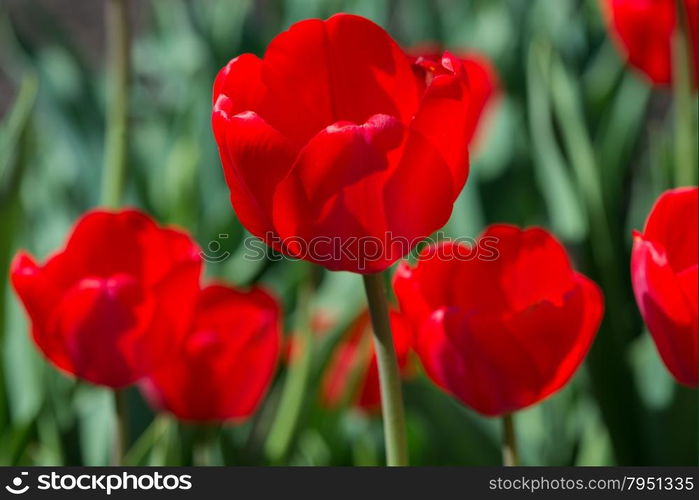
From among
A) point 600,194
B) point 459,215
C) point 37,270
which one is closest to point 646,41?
point 600,194

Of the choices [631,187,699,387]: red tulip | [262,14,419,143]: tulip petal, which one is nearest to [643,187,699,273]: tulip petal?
[631,187,699,387]: red tulip

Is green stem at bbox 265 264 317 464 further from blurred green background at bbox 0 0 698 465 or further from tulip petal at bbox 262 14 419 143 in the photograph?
tulip petal at bbox 262 14 419 143

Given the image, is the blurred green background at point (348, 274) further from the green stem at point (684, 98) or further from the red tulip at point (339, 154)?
the red tulip at point (339, 154)

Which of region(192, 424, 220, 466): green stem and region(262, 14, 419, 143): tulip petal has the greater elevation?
region(262, 14, 419, 143): tulip petal

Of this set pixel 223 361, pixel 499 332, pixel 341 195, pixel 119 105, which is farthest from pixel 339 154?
pixel 119 105

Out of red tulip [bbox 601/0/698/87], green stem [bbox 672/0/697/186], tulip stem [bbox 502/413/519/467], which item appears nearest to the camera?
tulip stem [bbox 502/413/519/467]

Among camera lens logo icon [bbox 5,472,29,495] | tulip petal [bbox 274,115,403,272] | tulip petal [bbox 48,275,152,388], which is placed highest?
tulip petal [bbox 274,115,403,272]
